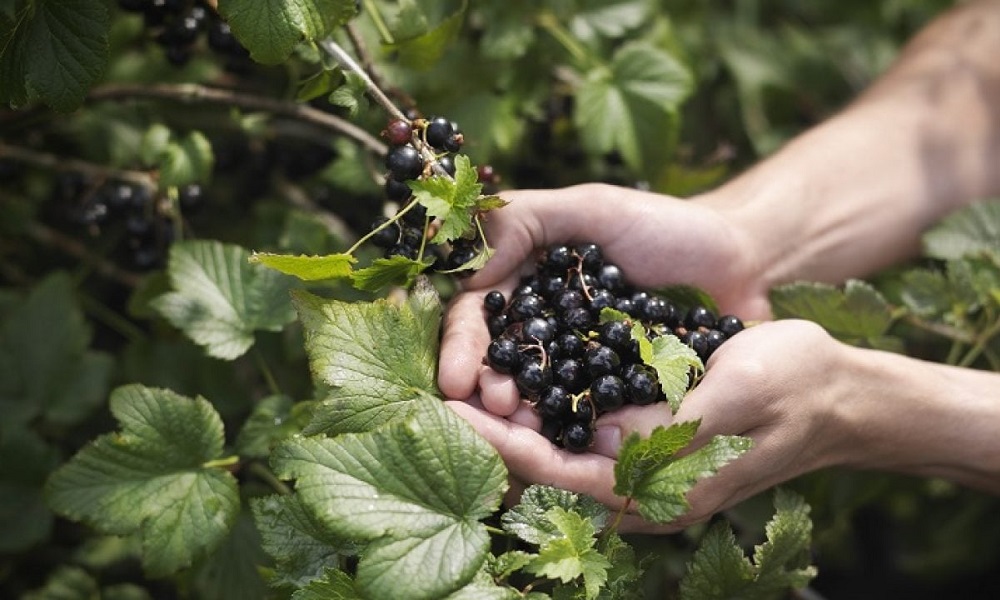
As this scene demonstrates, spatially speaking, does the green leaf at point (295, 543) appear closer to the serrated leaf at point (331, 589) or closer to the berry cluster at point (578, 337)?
the serrated leaf at point (331, 589)

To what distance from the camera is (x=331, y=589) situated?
1148 millimetres

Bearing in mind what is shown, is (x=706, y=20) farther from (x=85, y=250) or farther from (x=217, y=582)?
(x=217, y=582)

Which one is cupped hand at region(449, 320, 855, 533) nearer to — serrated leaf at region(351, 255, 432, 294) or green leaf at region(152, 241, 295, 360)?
serrated leaf at region(351, 255, 432, 294)

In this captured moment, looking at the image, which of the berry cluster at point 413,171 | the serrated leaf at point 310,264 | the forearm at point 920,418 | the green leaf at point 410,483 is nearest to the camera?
the green leaf at point 410,483

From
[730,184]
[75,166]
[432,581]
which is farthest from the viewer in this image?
[730,184]

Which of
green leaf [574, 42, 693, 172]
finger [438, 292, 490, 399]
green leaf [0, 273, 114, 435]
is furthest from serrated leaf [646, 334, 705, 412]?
green leaf [0, 273, 114, 435]

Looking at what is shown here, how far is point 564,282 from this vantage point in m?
1.43

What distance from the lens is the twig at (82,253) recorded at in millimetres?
1942

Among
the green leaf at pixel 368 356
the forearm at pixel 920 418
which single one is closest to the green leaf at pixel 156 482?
the green leaf at pixel 368 356

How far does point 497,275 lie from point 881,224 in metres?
1.04

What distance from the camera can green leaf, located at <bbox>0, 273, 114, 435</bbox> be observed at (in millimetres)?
1775

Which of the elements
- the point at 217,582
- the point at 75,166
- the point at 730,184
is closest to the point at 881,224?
the point at 730,184

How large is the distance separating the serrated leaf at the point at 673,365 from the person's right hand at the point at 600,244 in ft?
0.70

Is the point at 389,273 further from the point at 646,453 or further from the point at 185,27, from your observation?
the point at 185,27
